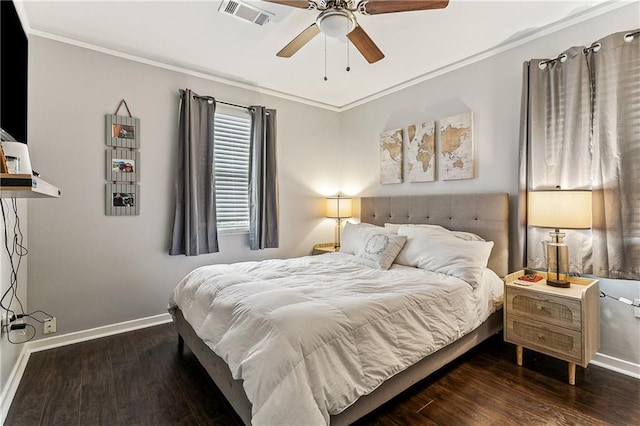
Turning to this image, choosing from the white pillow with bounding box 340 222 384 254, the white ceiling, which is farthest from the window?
the white pillow with bounding box 340 222 384 254

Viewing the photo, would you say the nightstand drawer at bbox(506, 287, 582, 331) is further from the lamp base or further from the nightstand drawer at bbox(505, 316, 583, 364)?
the lamp base

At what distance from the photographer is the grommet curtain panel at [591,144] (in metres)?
2.13

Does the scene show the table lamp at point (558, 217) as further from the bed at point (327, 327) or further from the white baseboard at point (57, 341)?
the white baseboard at point (57, 341)

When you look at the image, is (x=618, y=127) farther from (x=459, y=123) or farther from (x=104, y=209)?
(x=104, y=209)

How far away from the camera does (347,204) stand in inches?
173

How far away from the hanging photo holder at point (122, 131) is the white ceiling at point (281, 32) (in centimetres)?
66

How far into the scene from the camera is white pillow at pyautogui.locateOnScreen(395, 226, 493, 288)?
2445 mm

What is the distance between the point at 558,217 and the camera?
2.19 metres

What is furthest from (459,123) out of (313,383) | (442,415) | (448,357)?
(313,383)

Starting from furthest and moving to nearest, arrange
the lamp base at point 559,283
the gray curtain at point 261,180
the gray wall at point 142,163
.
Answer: the gray curtain at point 261,180 → the gray wall at point 142,163 → the lamp base at point 559,283

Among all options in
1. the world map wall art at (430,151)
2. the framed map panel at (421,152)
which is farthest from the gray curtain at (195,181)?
the framed map panel at (421,152)

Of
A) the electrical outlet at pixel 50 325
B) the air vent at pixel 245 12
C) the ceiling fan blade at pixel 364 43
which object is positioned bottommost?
the electrical outlet at pixel 50 325

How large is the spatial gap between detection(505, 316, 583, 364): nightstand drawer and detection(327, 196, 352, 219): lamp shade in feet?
8.00

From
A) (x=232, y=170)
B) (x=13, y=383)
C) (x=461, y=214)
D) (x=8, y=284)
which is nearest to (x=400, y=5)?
(x=461, y=214)
